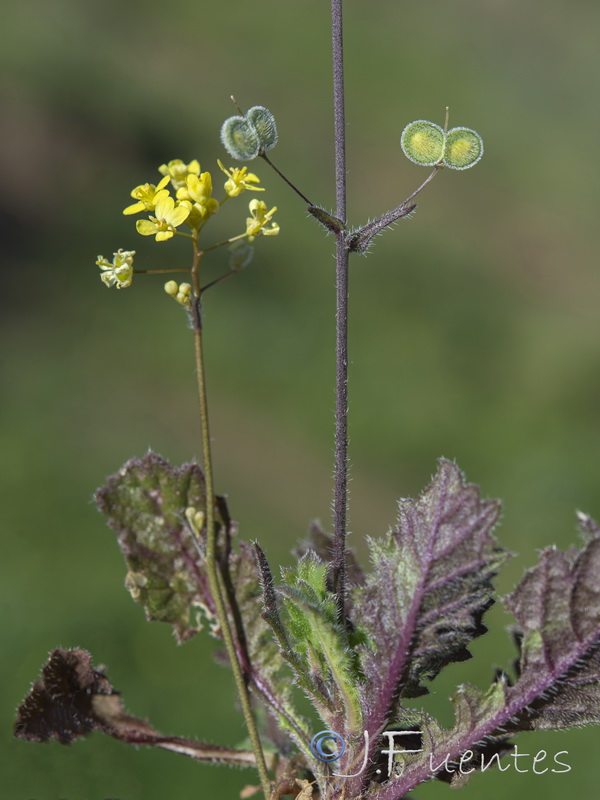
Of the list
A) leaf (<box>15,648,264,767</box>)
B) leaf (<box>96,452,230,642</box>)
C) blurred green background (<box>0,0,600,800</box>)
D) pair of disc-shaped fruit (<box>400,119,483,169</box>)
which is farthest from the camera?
blurred green background (<box>0,0,600,800</box>)

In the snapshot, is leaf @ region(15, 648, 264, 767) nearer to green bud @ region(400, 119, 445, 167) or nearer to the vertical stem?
the vertical stem

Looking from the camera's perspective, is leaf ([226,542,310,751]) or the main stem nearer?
the main stem

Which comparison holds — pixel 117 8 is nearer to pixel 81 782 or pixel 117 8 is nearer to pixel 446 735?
pixel 81 782

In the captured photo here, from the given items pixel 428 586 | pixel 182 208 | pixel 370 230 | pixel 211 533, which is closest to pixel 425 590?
pixel 428 586

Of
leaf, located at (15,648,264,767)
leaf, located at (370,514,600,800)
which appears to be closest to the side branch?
leaf, located at (370,514,600,800)

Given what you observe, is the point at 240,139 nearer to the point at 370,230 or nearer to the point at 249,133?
the point at 249,133

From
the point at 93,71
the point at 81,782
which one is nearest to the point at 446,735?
the point at 81,782

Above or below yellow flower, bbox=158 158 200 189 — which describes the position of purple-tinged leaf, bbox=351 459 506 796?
below
